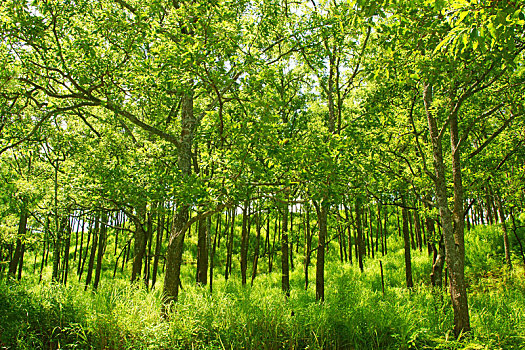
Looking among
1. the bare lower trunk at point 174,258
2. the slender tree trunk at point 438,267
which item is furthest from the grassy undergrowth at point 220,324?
the slender tree trunk at point 438,267

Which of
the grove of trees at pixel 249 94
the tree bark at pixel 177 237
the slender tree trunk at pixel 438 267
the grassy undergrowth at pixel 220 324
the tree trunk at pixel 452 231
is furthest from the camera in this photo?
the slender tree trunk at pixel 438 267

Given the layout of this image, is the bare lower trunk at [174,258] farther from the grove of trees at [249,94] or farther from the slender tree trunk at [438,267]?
the slender tree trunk at [438,267]


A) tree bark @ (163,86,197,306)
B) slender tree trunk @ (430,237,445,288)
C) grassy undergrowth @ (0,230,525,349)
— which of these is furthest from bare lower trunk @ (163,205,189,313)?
slender tree trunk @ (430,237,445,288)

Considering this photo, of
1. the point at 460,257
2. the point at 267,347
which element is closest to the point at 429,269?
the point at 460,257

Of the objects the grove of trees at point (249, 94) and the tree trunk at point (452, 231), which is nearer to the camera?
the grove of trees at point (249, 94)

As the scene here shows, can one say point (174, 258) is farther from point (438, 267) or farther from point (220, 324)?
point (438, 267)

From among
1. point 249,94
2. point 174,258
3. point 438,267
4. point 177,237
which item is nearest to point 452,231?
point 438,267

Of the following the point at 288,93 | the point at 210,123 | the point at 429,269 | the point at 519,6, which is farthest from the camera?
the point at 429,269

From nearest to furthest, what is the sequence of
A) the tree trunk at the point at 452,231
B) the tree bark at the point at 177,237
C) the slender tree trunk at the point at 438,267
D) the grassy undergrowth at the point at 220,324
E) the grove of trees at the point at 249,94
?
the grove of trees at the point at 249,94 → the grassy undergrowth at the point at 220,324 → the tree trunk at the point at 452,231 → the tree bark at the point at 177,237 → the slender tree trunk at the point at 438,267

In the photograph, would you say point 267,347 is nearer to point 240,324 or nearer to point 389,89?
point 240,324

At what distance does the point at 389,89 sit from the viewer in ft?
27.7

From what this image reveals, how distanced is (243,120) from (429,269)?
1334 cm

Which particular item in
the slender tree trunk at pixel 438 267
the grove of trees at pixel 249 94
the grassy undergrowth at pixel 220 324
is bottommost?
the grassy undergrowth at pixel 220 324

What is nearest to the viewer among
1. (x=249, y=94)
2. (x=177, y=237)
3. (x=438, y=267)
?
(x=249, y=94)
